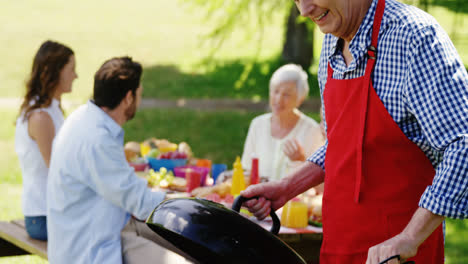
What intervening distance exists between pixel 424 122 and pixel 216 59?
1430cm

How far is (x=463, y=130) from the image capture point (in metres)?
1.43

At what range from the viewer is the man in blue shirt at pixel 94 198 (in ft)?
10.7

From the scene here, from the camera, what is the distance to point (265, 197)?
78.2 inches

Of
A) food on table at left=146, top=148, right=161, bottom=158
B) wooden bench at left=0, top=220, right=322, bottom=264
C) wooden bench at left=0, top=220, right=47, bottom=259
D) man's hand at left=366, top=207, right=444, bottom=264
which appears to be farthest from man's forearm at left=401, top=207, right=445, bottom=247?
food on table at left=146, top=148, right=161, bottom=158

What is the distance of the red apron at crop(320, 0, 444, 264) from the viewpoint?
5.41 feet

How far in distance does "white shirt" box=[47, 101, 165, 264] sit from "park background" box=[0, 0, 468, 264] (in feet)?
4.00

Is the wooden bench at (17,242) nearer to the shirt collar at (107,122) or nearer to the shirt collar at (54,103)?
the shirt collar at (54,103)

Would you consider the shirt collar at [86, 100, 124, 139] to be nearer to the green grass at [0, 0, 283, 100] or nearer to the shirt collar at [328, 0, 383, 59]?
the shirt collar at [328, 0, 383, 59]

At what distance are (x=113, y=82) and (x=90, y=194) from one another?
669 millimetres

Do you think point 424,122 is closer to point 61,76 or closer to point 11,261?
point 61,76

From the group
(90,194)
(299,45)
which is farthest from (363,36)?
(299,45)

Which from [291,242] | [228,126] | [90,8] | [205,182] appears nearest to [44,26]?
[90,8]

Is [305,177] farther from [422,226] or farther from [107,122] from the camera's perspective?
[107,122]

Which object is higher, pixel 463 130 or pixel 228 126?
pixel 463 130
